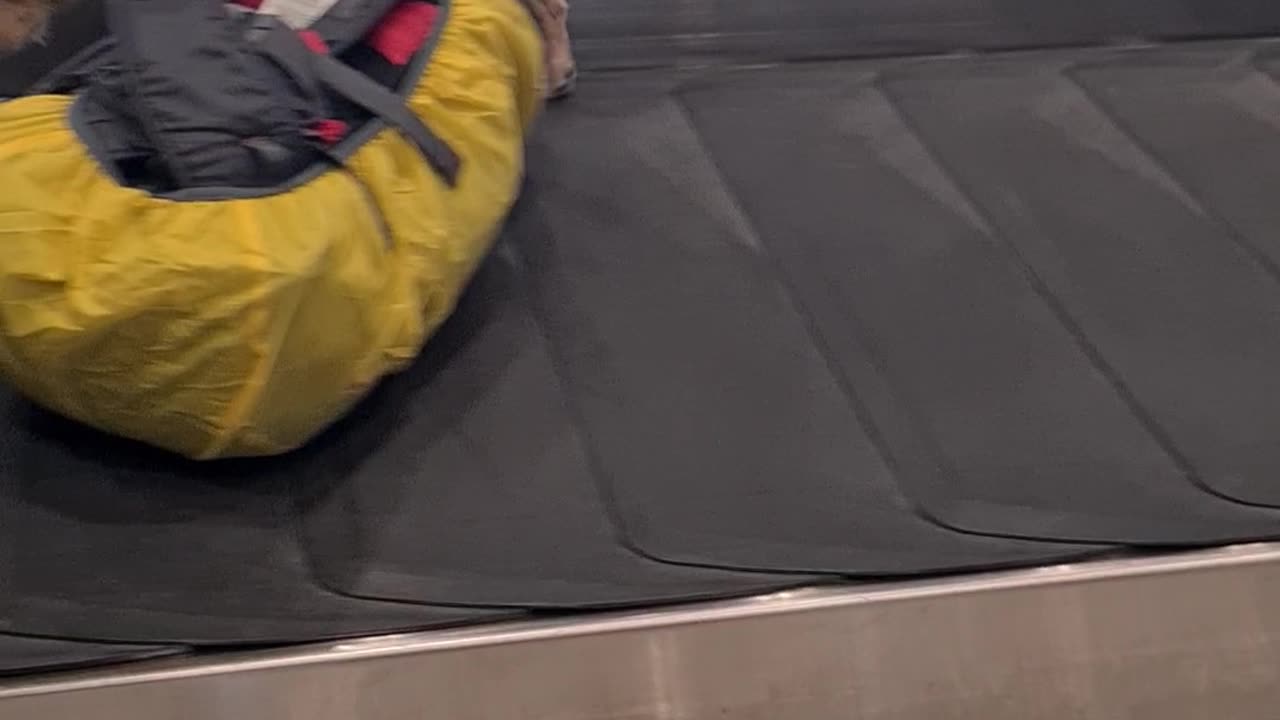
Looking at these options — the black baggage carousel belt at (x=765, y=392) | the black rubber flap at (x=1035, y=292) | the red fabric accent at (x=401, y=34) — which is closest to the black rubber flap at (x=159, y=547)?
the black baggage carousel belt at (x=765, y=392)

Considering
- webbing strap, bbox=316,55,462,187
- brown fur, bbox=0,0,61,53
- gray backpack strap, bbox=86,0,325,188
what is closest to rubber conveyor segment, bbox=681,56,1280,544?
webbing strap, bbox=316,55,462,187

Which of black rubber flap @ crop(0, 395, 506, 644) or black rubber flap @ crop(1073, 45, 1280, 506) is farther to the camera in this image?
black rubber flap @ crop(1073, 45, 1280, 506)

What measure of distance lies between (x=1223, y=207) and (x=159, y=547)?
36.3 inches

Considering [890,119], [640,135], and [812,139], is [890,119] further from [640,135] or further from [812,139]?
[640,135]

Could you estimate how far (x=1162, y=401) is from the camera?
104 cm

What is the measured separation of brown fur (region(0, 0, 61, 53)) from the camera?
3.10ft

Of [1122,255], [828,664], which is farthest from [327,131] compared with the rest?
[1122,255]

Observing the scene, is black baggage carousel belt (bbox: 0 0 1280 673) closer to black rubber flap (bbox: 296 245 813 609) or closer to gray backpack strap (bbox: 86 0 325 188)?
black rubber flap (bbox: 296 245 813 609)

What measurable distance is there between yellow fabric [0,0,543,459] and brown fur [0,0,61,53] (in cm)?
7

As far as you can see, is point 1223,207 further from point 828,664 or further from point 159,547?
point 159,547

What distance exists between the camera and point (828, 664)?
2.96 feet

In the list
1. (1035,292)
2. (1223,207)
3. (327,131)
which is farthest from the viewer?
(1223,207)

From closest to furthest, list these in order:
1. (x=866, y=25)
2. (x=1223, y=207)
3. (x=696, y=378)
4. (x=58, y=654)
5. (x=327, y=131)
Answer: (x=58, y=654) → (x=327, y=131) → (x=696, y=378) → (x=1223, y=207) → (x=866, y=25)

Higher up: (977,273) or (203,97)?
(203,97)
